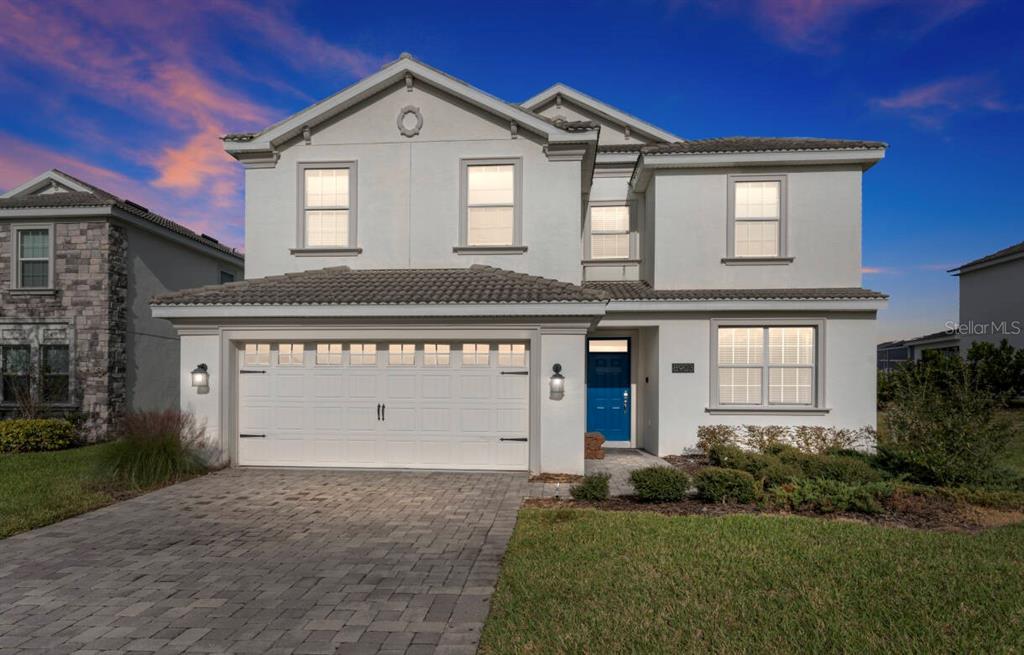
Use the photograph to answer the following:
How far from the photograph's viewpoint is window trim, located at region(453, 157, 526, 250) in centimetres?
1207

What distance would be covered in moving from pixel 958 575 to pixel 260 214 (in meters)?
13.4

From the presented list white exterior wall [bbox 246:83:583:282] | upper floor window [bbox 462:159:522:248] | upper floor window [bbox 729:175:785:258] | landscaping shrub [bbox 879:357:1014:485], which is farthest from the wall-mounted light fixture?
landscaping shrub [bbox 879:357:1014:485]

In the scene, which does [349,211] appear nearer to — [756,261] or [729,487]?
[756,261]

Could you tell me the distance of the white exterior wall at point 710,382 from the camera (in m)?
12.2

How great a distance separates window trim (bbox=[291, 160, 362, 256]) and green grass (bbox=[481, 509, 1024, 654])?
8135 mm

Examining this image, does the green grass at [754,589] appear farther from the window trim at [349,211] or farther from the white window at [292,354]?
the window trim at [349,211]

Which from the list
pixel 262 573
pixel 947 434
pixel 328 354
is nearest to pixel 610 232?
pixel 328 354

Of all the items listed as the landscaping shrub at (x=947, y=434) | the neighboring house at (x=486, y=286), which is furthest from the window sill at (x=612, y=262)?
the landscaping shrub at (x=947, y=434)

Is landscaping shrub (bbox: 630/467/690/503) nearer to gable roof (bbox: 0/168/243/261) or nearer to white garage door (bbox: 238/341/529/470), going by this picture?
A: white garage door (bbox: 238/341/529/470)


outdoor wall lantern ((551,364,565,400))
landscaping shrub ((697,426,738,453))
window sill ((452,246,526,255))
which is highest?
window sill ((452,246,526,255))

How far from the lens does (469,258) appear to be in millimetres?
12195

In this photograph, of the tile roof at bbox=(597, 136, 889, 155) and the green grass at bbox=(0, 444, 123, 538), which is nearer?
the green grass at bbox=(0, 444, 123, 538)

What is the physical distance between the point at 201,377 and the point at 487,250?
6212 millimetres

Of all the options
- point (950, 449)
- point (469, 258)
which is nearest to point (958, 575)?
point (950, 449)
